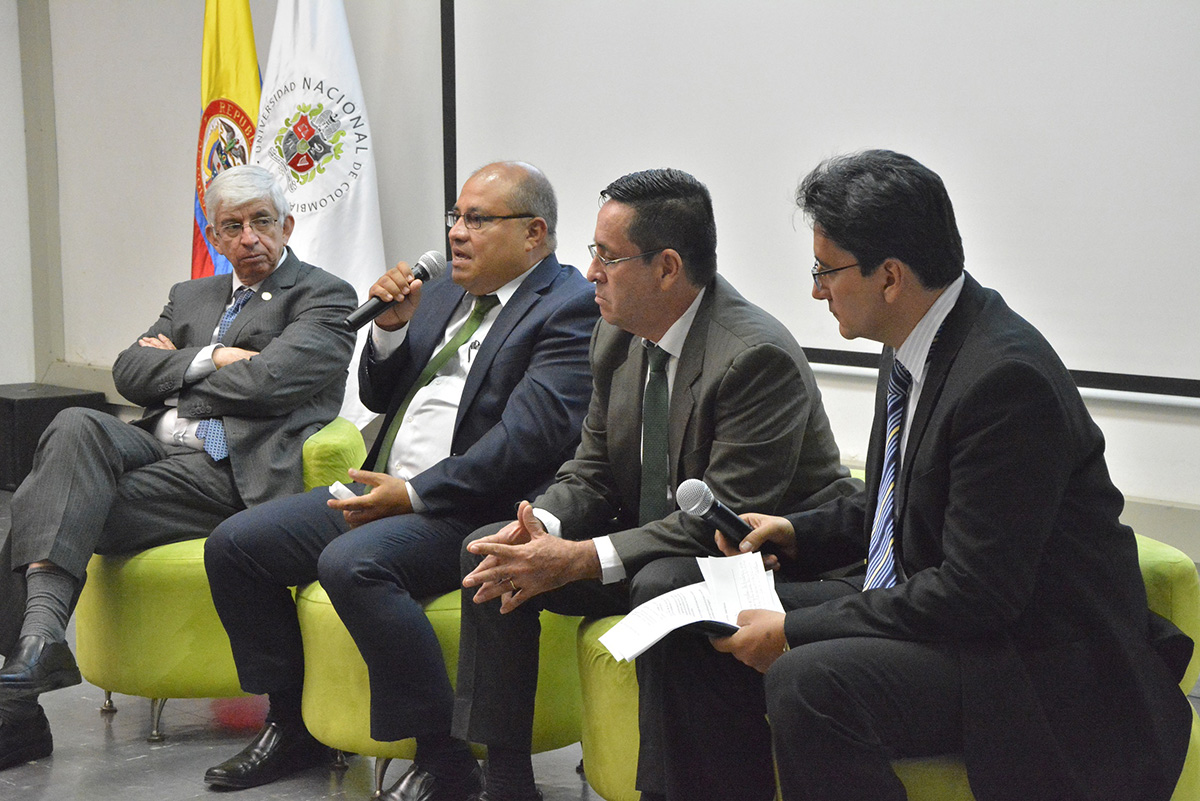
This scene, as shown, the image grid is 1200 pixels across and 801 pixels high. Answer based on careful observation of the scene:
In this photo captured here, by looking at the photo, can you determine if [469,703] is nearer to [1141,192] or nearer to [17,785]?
[17,785]

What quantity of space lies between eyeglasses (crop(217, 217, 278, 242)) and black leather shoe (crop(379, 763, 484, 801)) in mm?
1477

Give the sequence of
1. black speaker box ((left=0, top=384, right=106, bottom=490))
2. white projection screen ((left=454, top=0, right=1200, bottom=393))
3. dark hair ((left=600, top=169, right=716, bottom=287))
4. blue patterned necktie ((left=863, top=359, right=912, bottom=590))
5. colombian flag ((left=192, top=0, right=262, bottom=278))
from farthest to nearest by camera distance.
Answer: black speaker box ((left=0, top=384, right=106, bottom=490))
colombian flag ((left=192, top=0, right=262, bottom=278))
white projection screen ((left=454, top=0, right=1200, bottom=393))
dark hair ((left=600, top=169, right=716, bottom=287))
blue patterned necktie ((left=863, top=359, right=912, bottom=590))

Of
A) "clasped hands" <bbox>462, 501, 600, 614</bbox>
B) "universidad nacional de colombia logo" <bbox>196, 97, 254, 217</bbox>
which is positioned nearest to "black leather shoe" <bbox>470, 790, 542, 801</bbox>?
"clasped hands" <bbox>462, 501, 600, 614</bbox>

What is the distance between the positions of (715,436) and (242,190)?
1606 mm

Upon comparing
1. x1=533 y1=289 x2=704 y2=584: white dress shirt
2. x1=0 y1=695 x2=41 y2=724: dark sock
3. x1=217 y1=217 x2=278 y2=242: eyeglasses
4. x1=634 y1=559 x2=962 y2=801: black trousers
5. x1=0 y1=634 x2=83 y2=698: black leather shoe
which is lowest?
x1=0 y1=695 x2=41 y2=724: dark sock

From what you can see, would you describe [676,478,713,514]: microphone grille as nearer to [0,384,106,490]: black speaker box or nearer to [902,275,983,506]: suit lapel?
[902,275,983,506]: suit lapel

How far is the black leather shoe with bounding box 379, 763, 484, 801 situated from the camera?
239 centimetres

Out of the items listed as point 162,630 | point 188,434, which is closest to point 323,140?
point 188,434

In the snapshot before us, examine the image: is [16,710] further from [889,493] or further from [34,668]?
[889,493]

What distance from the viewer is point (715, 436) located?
2158mm

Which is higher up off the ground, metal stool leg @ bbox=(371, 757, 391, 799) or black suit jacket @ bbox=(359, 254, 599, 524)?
black suit jacket @ bbox=(359, 254, 599, 524)

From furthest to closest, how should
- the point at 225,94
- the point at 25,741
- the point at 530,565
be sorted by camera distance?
the point at 225,94 < the point at 25,741 < the point at 530,565

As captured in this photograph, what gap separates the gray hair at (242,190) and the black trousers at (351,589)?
0.82m

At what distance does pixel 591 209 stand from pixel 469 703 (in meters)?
2.24
